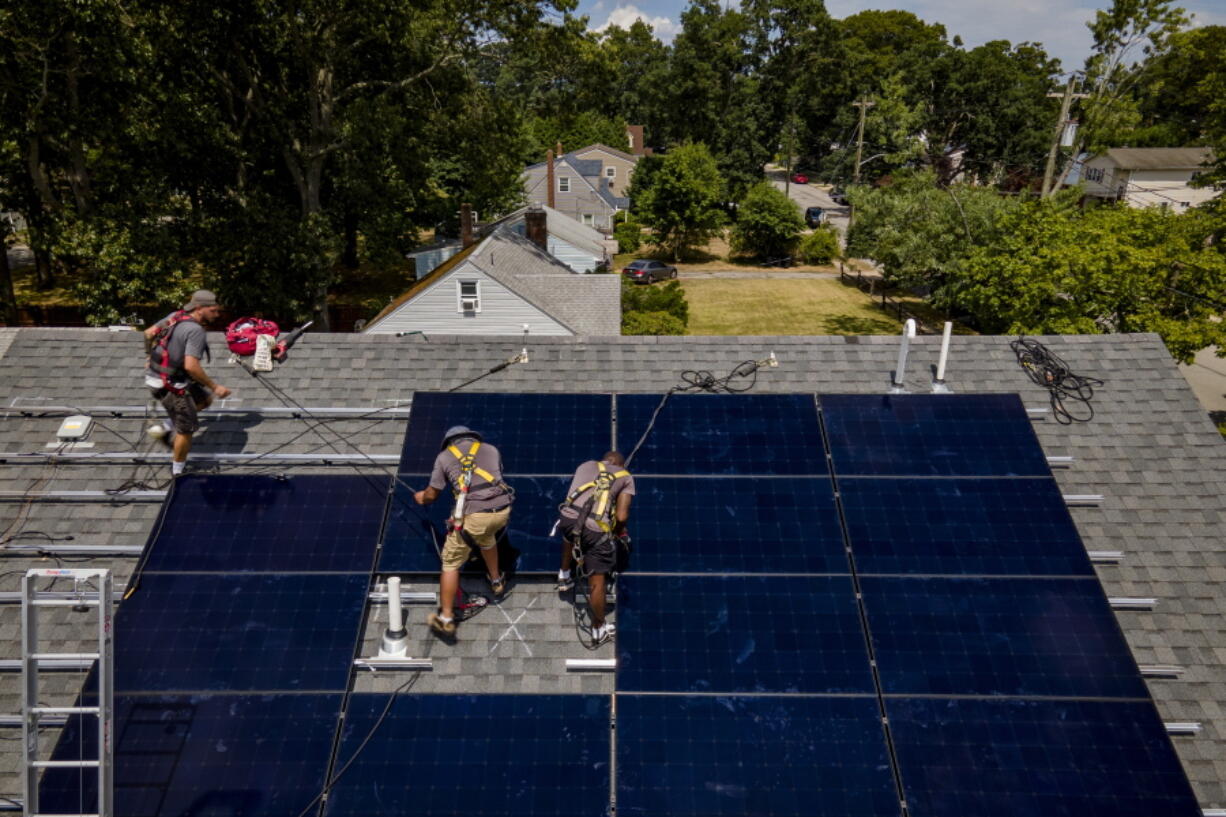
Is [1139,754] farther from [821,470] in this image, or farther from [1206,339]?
[1206,339]

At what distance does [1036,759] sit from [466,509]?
539 centimetres

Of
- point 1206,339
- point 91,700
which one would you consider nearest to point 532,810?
point 91,700

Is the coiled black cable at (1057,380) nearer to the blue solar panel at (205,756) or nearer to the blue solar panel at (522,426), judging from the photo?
the blue solar panel at (522,426)

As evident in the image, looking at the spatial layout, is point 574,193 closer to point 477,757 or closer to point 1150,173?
point 1150,173

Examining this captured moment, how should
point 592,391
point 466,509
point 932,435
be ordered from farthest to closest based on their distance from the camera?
point 592,391 < point 932,435 < point 466,509

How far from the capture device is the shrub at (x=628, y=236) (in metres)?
62.7

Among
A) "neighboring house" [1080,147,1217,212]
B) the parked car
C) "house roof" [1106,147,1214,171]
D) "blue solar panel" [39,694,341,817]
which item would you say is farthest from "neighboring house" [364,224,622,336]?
"house roof" [1106,147,1214,171]

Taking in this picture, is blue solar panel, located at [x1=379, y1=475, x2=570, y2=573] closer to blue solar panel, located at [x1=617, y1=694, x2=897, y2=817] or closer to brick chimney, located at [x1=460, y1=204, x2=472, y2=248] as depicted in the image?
blue solar panel, located at [x1=617, y1=694, x2=897, y2=817]

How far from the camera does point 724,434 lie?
30.4ft

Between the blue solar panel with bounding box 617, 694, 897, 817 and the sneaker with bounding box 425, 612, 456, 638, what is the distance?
5.69ft

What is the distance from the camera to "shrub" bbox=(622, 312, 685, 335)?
33.8m

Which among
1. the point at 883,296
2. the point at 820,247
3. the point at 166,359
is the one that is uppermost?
the point at 166,359

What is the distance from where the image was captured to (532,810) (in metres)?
6.16

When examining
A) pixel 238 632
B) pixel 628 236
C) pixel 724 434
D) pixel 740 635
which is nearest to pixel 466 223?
pixel 628 236
